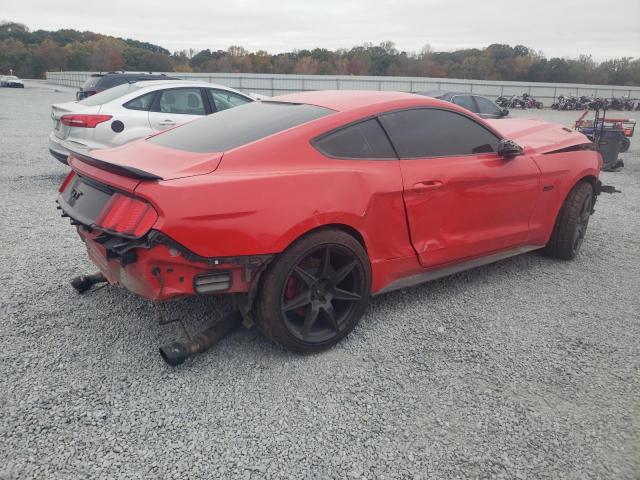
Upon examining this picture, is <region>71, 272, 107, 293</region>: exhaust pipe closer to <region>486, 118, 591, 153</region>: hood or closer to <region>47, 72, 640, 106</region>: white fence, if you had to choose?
<region>486, 118, 591, 153</region>: hood

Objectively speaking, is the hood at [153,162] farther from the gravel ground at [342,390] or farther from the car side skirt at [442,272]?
the car side skirt at [442,272]

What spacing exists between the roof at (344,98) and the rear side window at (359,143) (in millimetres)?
174

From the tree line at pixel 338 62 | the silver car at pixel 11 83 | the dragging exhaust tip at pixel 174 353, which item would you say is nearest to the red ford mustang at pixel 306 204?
the dragging exhaust tip at pixel 174 353

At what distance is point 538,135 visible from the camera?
4844 millimetres

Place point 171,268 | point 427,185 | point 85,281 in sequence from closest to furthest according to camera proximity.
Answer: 1. point 171,268
2. point 427,185
3. point 85,281

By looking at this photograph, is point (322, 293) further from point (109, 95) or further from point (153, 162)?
point (109, 95)

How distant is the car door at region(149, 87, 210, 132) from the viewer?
7.27 m

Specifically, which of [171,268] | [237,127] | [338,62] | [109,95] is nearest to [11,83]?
[338,62]

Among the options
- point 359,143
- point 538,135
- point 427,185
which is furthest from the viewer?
point 538,135

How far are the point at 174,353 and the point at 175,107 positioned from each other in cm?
555

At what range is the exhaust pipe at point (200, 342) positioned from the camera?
2799mm

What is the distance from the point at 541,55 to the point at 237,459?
2800 inches

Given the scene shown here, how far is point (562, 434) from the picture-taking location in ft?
8.07

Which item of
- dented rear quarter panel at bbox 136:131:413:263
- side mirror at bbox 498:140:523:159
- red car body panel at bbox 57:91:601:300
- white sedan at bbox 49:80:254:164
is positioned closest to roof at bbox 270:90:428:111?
red car body panel at bbox 57:91:601:300
